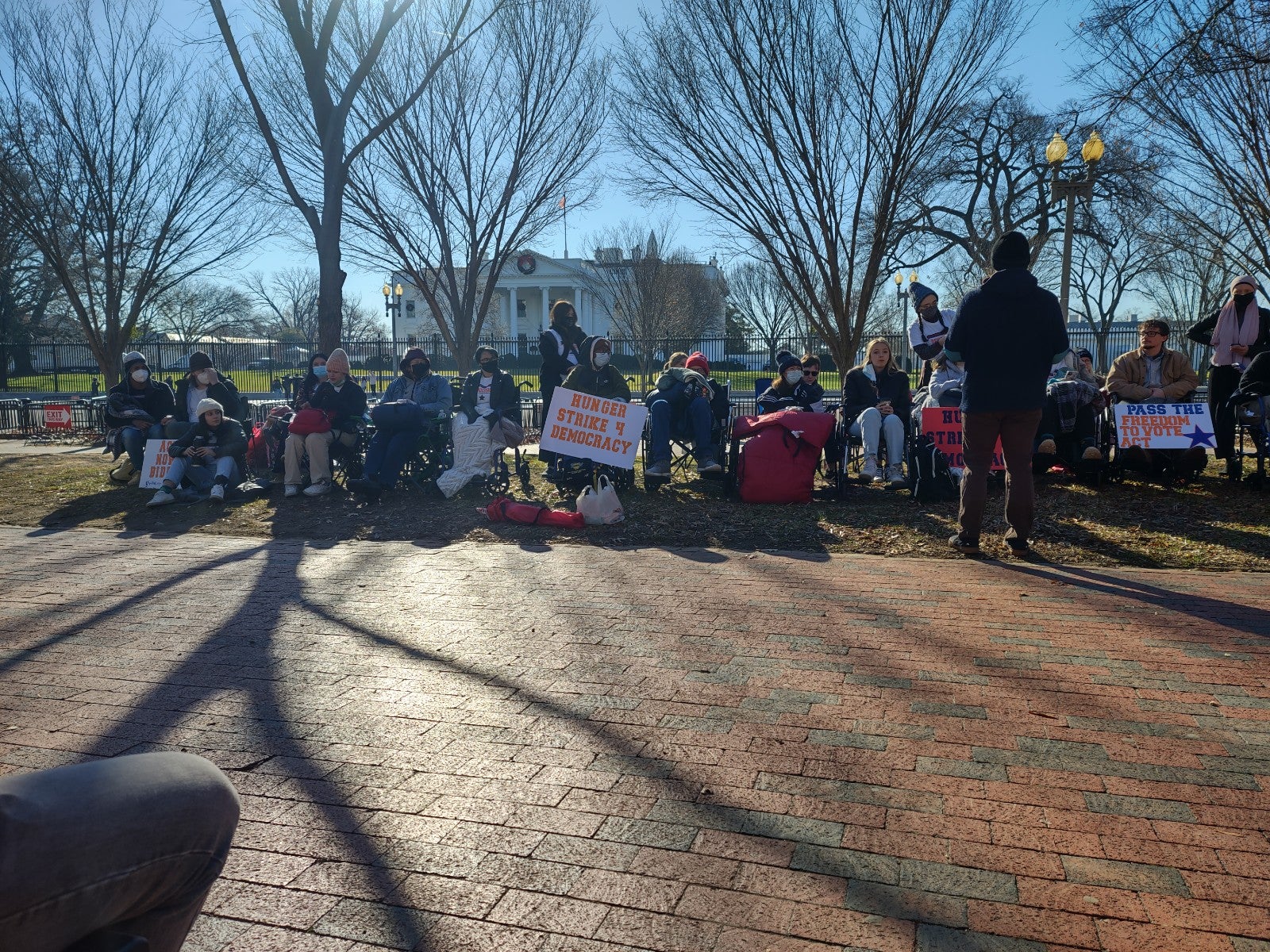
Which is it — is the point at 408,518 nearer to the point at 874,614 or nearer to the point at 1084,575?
the point at 874,614

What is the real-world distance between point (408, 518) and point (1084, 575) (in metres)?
5.77

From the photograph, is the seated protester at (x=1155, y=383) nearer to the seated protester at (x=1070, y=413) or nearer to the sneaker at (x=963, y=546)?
the seated protester at (x=1070, y=413)

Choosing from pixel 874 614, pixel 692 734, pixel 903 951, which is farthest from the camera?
pixel 874 614

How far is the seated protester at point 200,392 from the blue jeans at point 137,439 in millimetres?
269

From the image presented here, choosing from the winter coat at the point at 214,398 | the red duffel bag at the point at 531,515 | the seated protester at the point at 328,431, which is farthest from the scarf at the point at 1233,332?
the winter coat at the point at 214,398

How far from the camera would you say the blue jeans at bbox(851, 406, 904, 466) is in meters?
9.57

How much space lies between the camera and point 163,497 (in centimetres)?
1029

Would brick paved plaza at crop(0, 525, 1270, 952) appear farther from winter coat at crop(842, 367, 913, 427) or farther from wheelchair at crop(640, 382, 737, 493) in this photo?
winter coat at crop(842, 367, 913, 427)

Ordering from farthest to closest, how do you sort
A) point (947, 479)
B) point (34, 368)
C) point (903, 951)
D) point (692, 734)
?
point (34, 368) → point (947, 479) → point (692, 734) → point (903, 951)

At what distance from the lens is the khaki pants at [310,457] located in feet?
34.6

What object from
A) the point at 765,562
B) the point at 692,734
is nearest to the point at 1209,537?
the point at 765,562

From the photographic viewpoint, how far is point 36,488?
11984 millimetres

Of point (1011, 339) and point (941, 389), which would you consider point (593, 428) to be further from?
point (1011, 339)

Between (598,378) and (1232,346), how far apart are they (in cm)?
631
